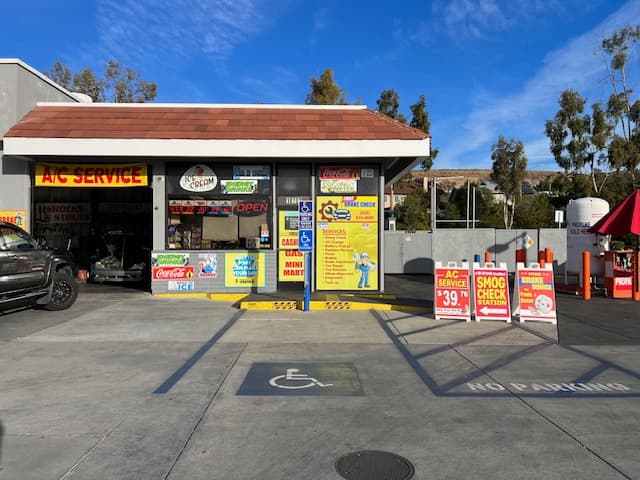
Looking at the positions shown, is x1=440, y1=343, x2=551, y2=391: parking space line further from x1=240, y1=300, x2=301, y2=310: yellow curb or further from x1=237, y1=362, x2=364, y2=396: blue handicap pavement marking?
x1=240, y1=300, x2=301, y2=310: yellow curb

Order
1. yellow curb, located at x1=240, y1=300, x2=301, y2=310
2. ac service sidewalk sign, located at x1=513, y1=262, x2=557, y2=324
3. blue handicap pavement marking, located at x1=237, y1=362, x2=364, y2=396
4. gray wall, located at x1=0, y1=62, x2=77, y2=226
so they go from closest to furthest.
Answer: blue handicap pavement marking, located at x1=237, y1=362, x2=364, y2=396
ac service sidewalk sign, located at x1=513, y1=262, x2=557, y2=324
yellow curb, located at x1=240, y1=300, x2=301, y2=310
gray wall, located at x1=0, y1=62, x2=77, y2=226

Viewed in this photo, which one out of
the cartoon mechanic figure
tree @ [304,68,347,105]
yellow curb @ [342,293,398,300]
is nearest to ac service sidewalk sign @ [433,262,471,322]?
yellow curb @ [342,293,398,300]

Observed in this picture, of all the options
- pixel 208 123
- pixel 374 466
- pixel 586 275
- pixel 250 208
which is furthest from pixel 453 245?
pixel 374 466

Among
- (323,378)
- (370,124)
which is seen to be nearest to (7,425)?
(323,378)

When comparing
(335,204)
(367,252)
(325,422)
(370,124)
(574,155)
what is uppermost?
(574,155)

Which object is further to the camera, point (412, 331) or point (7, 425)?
point (412, 331)

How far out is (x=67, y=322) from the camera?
958 cm

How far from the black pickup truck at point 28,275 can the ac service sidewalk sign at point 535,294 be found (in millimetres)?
9653

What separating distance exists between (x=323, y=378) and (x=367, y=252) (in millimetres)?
7486

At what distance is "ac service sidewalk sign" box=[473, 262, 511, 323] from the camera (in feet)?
33.3

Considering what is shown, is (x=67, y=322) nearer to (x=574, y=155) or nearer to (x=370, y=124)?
(x=370, y=124)

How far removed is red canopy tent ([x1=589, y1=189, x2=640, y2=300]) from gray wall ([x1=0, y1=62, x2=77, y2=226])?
1616 centimetres

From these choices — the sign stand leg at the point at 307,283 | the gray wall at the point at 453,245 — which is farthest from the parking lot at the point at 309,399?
the gray wall at the point at 453,245

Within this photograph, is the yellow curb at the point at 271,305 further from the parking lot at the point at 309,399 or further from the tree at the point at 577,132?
the tree at the point at 577,132
